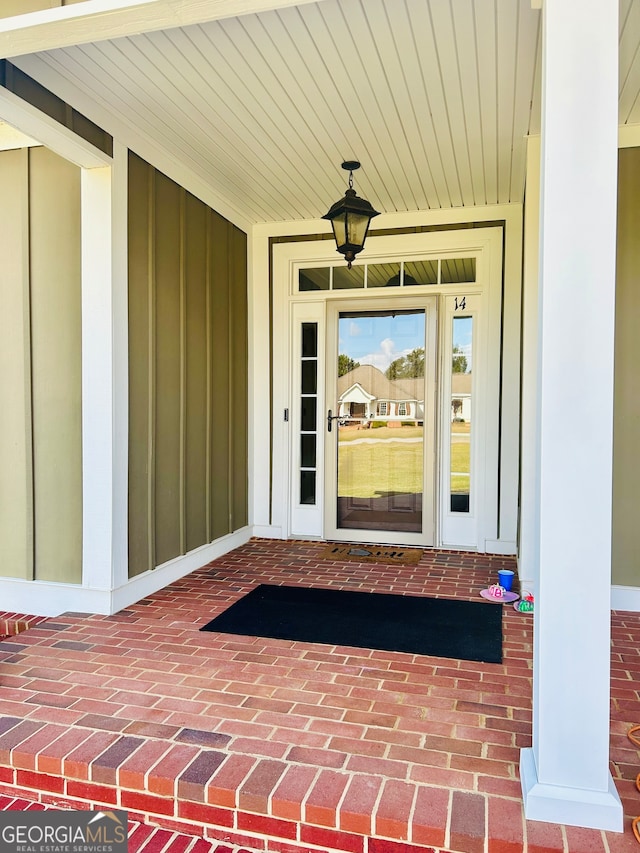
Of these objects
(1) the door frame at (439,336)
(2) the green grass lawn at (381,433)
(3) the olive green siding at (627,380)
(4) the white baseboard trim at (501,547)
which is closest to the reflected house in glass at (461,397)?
(1) the door frame at (439,336)

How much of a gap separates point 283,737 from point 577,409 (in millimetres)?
1522

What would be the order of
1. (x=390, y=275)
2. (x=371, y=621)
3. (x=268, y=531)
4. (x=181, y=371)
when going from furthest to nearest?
(x=268, y=531), (x=390, y=275), (x=181, y=371), (x=371, y=621)

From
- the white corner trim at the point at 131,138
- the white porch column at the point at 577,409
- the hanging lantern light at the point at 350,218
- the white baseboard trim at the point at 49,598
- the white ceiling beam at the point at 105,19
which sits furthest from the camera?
the hanging lantern light at the point at 350,218

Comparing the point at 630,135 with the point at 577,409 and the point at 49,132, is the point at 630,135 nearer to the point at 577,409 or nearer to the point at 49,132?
the point at 577,409

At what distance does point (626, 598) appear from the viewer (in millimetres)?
3580

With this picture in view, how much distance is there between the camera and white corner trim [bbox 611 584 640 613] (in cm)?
356

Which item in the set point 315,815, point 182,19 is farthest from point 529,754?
point 182,19

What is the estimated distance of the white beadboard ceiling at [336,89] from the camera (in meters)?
2.59

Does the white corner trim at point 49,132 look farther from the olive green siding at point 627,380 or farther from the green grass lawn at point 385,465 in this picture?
the olive green siding at point 627,380

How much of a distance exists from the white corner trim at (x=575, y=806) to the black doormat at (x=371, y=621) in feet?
3.67

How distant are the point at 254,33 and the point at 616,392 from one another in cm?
282

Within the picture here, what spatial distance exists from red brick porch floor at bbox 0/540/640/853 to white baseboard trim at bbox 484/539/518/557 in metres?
1.57

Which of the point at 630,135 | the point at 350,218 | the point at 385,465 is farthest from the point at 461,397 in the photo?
the point at 630,135

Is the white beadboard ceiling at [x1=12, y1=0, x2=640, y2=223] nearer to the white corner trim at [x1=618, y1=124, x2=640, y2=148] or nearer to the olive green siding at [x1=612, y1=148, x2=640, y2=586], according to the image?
the white corner trim at [x1=618, y1=124, x2=640, y2=148]
